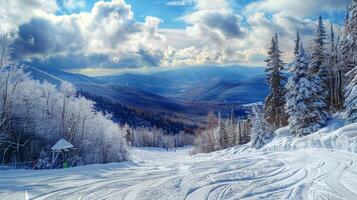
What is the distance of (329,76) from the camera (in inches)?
1962

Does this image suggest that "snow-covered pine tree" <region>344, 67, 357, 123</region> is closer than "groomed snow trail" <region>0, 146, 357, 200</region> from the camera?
No

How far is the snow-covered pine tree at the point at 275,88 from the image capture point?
Result: 51984mm

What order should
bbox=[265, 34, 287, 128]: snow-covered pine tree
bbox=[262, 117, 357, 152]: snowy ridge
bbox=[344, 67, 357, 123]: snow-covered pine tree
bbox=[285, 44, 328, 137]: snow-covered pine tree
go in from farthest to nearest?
bbox=[265, 34, 287, 128]: snow-covered pine tree < bbox=[285, 44, 328, 137]: snow-covered pine tree < bbox=[344, 67, 357, 123]: snow-covered pine tree < bbox=[262, 117, 357, 152]: snowy ridge

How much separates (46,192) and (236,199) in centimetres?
715

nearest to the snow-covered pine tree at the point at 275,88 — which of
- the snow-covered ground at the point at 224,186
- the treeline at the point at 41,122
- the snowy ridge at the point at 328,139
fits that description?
the snowy ridge at the point at 328,139

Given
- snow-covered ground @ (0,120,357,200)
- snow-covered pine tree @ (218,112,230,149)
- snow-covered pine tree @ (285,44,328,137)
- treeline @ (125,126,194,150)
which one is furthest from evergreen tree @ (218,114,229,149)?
treeline @ (125,126,194,150)

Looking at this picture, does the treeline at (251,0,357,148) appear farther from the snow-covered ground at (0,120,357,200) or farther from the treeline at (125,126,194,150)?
the treeline at (125,126,194,150)

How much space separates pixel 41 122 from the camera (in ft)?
143

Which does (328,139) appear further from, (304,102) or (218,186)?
(218,186)

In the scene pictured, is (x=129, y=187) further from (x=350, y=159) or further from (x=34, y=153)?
(x=34, y=153)

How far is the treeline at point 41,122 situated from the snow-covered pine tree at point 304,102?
24269 mm

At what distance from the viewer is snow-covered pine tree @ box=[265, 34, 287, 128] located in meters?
52.0

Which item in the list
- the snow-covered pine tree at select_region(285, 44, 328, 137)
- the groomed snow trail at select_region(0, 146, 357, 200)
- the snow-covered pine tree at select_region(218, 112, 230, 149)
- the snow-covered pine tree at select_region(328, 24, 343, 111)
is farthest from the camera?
the snow-covered pine tree at select_region(218, 112, 230, 149)

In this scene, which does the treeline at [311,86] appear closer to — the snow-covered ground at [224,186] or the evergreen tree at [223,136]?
the snow-covered ground at [224,186]
